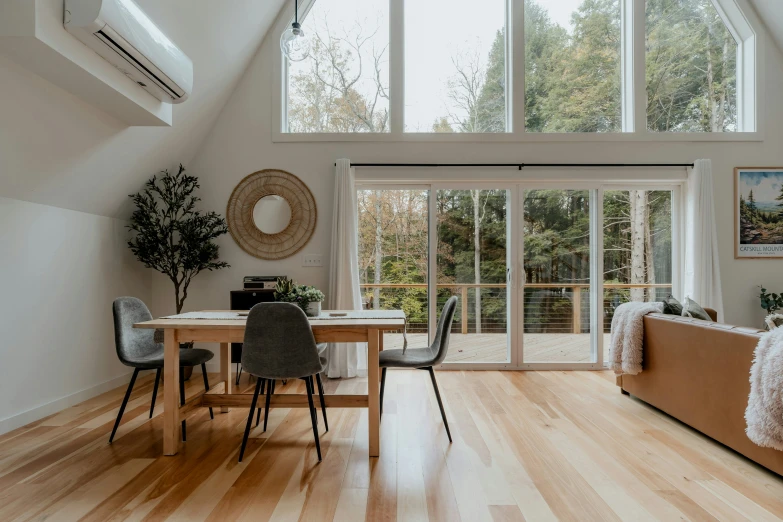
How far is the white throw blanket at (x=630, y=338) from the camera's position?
323 cm

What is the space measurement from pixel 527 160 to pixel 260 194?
104 inches

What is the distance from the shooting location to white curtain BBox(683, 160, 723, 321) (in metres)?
4.30

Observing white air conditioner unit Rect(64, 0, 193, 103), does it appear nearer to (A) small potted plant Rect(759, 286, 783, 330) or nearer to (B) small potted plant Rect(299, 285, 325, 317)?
(B) small potted plant Rect(299, 285, 325, 317)

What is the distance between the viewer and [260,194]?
14.8ft

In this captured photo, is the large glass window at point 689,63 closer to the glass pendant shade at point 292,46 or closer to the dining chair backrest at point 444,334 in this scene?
the dining chair backrest at point 444,334

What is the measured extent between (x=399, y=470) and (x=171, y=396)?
1306mm

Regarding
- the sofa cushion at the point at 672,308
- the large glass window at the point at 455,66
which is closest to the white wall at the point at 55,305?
the large glass window at the point at 455,66

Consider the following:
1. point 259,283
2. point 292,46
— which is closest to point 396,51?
point 292,46

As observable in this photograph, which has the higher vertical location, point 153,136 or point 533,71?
point 533,71

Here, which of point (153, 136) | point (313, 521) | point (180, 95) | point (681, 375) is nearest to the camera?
point (313, 521)

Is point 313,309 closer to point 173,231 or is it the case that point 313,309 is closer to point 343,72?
point 173,231

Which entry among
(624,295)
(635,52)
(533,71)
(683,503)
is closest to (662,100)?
(635,52)

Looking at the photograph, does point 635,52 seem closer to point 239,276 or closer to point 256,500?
point 239,276

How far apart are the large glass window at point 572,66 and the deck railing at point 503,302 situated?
5.30 feet
